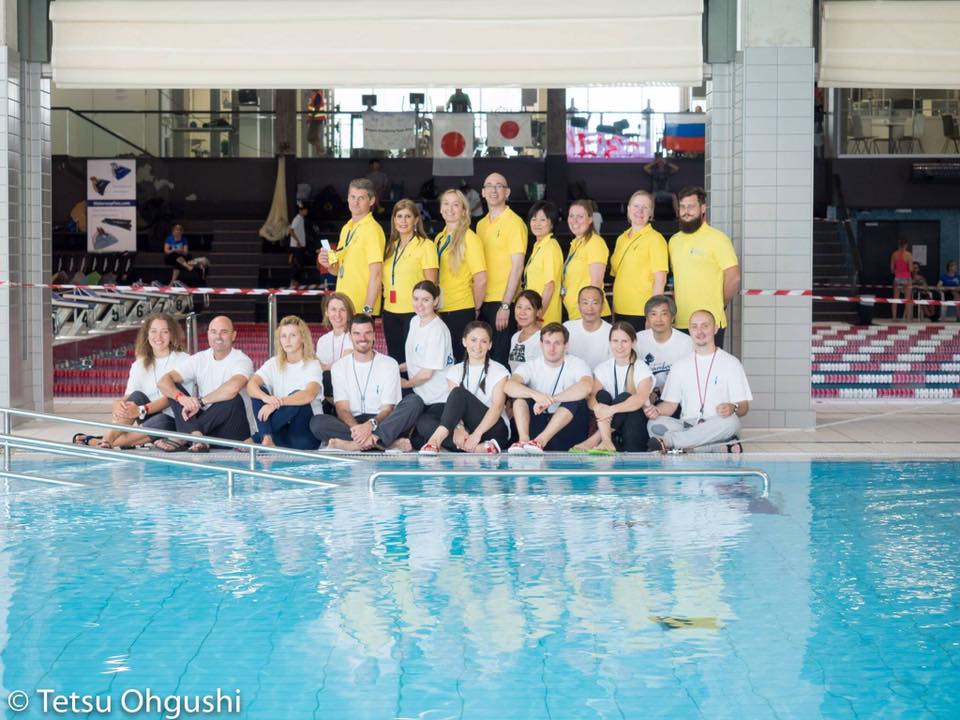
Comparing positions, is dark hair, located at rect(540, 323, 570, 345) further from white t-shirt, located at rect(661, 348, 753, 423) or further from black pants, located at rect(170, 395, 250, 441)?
black pants, located at rect(170, 395, 250, 441)

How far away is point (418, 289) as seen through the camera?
8727 millimetres

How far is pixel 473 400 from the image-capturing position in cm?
855

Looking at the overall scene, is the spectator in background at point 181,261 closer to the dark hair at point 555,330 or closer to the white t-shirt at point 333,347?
the white t-shirt at point 333,347

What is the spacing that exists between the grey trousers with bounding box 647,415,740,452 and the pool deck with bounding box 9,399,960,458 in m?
0.23

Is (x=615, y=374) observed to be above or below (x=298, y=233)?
below

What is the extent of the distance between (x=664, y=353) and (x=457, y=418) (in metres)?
1.46

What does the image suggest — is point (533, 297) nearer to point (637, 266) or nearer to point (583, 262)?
point (583, 262)

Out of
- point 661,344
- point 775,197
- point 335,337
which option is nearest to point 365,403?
point 335,337

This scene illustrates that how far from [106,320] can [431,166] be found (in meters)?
10.3

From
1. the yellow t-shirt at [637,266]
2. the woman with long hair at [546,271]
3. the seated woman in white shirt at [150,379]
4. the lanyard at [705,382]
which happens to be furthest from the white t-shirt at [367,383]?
the lanyard at [705,382]

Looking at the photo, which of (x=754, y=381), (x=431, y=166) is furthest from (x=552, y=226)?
(x=431, y=166)

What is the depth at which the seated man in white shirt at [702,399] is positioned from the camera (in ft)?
27.9

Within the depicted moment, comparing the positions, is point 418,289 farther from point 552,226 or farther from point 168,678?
point 168,678

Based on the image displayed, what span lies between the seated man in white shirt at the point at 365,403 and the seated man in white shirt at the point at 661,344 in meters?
1.53
